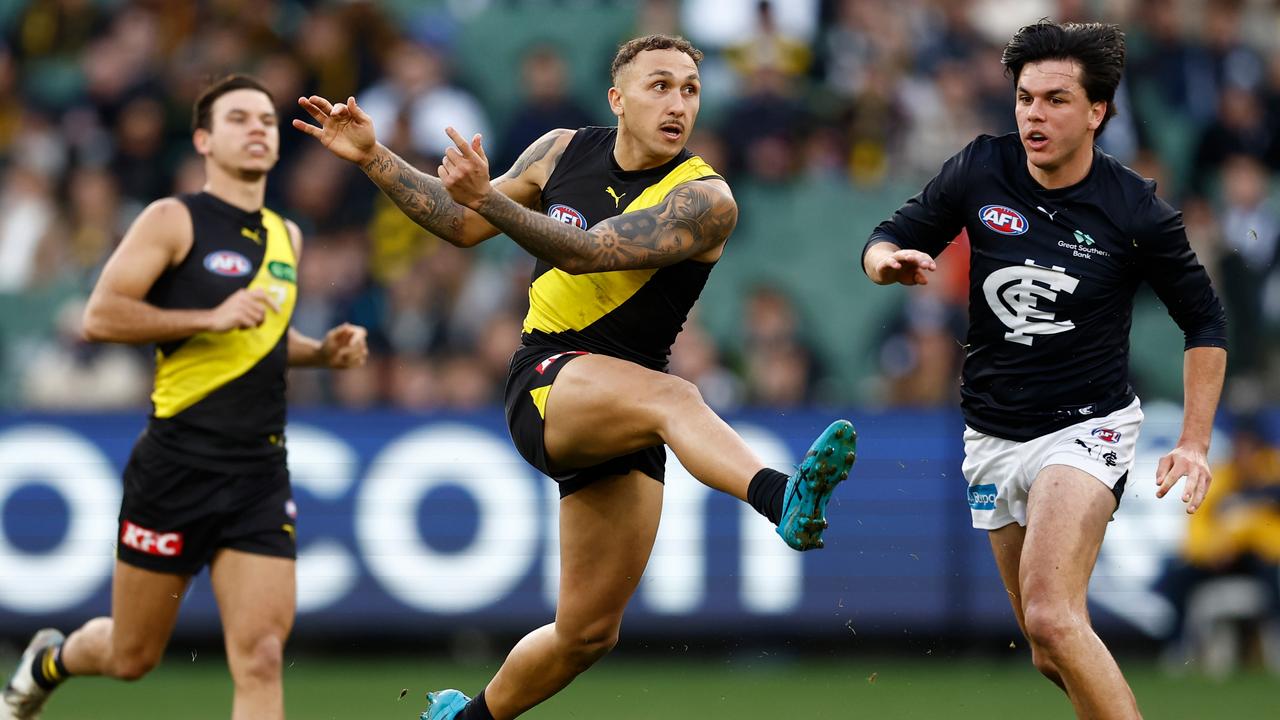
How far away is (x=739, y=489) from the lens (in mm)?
6320

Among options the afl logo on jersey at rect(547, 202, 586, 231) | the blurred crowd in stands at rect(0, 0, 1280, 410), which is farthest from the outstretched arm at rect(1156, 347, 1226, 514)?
the blurred crowd in stands at rect(0, 0, 1280, 410)

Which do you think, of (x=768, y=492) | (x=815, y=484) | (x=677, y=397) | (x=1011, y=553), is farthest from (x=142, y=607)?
(x=1011, y=553)

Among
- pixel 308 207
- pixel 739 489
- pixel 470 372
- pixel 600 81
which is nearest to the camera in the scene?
pixel 739 489

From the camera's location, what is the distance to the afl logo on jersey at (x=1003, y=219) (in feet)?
22.6

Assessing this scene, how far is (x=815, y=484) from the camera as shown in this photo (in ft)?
20.1

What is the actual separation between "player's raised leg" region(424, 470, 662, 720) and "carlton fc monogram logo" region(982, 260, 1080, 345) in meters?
1.60

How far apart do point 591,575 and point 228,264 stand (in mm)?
2218

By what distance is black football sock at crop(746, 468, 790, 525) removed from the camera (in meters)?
6.18

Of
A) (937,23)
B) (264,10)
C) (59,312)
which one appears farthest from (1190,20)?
(59,312)

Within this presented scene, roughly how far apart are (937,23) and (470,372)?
5.42 metres

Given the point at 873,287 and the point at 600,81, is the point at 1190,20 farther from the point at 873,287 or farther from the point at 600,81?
the point at 600,81

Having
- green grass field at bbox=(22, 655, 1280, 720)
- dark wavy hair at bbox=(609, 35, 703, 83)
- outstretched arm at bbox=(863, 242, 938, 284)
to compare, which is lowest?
green grass field at bbox=(22, 655, 1280, 720)

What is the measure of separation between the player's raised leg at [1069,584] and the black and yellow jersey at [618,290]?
5.34 feet

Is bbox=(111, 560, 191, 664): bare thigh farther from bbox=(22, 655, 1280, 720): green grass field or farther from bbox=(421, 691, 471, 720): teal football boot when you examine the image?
bbox=(22, 655, 1280, 720): green grass field
